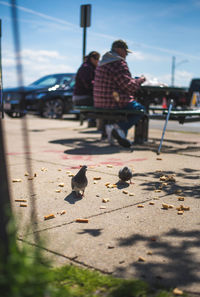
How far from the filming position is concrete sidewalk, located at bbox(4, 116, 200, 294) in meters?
2.45

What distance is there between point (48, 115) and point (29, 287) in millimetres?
13534

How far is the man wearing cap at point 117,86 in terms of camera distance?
712cm

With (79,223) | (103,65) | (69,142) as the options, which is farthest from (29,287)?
(69,142)

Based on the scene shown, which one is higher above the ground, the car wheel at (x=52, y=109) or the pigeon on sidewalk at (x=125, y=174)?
→ the car wheel at (x=52, y=109)

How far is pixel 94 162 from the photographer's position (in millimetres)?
5926

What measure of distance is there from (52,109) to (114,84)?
301 inches

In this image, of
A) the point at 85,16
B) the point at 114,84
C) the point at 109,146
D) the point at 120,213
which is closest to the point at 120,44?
the point at 114,84

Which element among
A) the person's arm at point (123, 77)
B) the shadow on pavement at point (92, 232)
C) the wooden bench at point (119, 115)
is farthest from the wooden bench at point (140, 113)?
the shadow on pavement at point (92, 232)

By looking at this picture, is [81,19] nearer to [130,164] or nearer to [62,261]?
[130,164]

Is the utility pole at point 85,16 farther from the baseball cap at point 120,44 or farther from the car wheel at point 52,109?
the baseball cap at point 120,44

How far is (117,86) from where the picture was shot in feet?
23.9

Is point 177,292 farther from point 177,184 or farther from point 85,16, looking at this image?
point 85,16

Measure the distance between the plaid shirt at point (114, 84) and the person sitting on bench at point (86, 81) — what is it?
0.99m

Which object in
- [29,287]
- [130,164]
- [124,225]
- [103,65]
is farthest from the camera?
[103,65]
